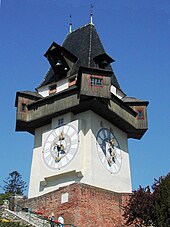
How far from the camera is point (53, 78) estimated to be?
98.4 ft

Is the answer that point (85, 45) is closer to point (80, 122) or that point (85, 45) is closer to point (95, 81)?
point (95, 81)

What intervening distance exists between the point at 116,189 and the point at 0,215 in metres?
7.17

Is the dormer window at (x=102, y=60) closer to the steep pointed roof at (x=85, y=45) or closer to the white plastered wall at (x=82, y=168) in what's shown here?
the steep pointed roof at (x=85, y=45)

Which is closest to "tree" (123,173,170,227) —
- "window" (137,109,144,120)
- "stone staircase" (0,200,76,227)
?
"stone staircase" (0,200,76,227)

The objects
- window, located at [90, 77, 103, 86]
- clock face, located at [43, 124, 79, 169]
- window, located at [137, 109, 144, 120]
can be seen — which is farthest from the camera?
window, located at [137, 109, 144, 120]

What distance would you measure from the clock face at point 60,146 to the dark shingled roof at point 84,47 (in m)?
3.67

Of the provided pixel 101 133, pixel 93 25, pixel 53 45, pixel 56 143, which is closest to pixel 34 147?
pixel 56 143

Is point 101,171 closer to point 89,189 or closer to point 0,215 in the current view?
point 89,189

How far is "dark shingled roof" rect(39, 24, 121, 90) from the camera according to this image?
29.4m

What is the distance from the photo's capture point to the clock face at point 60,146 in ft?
87.1

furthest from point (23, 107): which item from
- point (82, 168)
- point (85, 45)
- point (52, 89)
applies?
point (82, 168)

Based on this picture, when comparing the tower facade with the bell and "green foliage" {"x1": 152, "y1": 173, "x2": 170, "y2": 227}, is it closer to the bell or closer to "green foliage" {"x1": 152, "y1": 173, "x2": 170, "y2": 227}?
the bell

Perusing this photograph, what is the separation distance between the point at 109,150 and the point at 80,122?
2.40 metres

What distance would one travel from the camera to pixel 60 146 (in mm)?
27109
